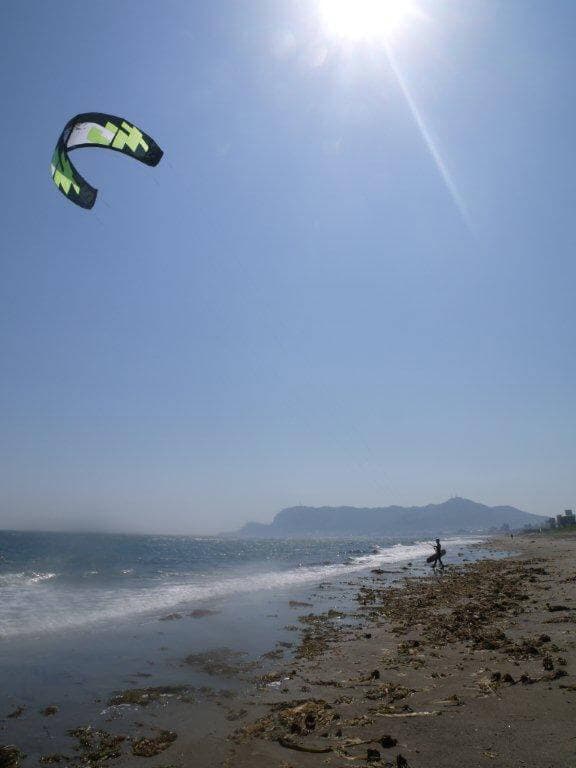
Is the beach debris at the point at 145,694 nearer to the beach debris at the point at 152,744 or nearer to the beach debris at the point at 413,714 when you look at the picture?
the beach debris at the point at 152,744

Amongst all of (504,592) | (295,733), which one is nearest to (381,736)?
(295,733)

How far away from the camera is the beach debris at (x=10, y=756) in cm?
536

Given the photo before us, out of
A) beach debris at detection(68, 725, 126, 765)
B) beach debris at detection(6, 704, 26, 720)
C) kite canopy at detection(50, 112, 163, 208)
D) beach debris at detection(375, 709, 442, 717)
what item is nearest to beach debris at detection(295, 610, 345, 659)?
beach debris at detection(375, 709, 442, 717)

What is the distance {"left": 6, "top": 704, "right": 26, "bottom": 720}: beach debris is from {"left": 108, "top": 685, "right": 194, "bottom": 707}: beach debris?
4.02 ft

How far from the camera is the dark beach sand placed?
192 inches

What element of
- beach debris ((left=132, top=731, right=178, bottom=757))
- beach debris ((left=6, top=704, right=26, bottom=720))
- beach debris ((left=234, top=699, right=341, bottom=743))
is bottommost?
beach debris ((left=6, top=704, right=26, bottom=720))

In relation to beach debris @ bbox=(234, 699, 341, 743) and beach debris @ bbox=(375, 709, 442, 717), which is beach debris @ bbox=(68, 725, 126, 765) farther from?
beach debris @ bbox=(375, 709, 442, 717)

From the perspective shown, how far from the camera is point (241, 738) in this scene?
577 centimetres

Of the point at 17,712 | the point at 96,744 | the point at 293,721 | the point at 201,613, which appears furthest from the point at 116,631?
the point at 293,721

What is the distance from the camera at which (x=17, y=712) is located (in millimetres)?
6855

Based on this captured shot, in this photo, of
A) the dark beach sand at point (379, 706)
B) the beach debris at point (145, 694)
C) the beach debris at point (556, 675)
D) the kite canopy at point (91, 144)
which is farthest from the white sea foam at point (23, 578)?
the beach debris at point (556, 675)

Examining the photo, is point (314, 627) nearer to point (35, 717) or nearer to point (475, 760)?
point (35, 717)

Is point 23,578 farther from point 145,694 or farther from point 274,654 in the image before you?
point 145,694

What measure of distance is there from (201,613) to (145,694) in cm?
765
